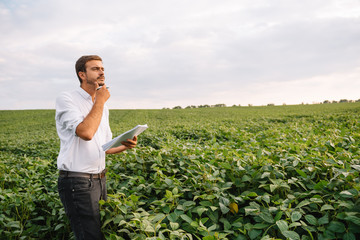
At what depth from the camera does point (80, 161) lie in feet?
8.26

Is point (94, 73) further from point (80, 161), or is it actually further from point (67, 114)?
point (80, 161)

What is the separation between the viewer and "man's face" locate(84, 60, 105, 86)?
9.04 feet

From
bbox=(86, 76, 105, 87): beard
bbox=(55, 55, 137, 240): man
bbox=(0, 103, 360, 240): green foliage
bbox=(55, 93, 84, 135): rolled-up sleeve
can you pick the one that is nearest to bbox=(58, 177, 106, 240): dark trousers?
bbox=(55, 55, 137, 240): man

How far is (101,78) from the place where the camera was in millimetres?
2824

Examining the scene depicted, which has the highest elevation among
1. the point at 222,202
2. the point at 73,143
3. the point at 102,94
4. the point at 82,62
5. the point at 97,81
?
the point at 82,62

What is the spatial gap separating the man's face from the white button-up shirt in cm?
25

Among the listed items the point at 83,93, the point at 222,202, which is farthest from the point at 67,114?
the point at 222,202

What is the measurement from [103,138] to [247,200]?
189 centimetres

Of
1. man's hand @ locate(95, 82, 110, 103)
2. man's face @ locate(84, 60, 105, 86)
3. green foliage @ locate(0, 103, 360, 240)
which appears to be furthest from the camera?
man's face @ locate(84, 60, 105, 86)

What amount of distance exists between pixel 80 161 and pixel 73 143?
0.20 metres

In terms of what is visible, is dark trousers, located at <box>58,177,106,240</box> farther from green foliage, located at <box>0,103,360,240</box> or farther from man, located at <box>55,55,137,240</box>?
green foliage, located at <box>0,103,360,240</box>

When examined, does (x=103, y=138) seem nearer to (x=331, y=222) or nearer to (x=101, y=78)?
(x=101, y=78)

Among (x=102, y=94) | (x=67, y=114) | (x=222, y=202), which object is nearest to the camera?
(x=67, y=114)

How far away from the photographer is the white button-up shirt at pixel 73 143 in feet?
8.04
